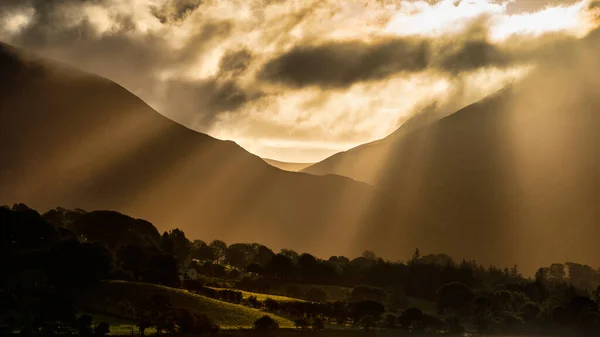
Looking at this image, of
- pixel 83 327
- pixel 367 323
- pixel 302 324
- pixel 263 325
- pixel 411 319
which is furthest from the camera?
pixel 411 319

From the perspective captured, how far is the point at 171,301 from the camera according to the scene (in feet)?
453

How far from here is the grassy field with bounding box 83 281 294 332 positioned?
129500 millimetres

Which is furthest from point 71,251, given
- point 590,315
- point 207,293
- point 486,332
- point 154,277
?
point 590,315

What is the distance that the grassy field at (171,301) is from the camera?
12950 cm

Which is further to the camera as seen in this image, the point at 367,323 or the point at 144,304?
the point at 367,323

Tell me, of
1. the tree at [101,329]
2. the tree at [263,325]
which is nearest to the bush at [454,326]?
the tree at [263,325]

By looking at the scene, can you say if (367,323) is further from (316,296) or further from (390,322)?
(316,296)

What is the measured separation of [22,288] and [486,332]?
124213 millimetres

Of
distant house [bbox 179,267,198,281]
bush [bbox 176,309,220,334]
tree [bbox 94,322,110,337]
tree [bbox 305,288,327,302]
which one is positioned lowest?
tree [bbox 94,322,110,337]

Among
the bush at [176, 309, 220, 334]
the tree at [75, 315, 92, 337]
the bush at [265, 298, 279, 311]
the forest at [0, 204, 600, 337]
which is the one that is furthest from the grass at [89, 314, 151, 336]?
the bush at [265, 298, 279, 311]

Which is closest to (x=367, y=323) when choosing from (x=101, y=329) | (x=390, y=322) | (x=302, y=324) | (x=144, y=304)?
(x=390, y=322)

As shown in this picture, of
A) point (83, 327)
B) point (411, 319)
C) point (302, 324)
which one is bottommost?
point (83, 327)

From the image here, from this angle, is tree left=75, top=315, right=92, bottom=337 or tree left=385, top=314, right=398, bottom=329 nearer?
tree left=75, top=315, right=92, bottom=337

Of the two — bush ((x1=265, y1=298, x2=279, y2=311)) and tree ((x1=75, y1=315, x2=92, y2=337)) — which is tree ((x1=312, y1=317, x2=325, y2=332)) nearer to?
bush ((x1=265, y1=298, x2=279, y2=311))
